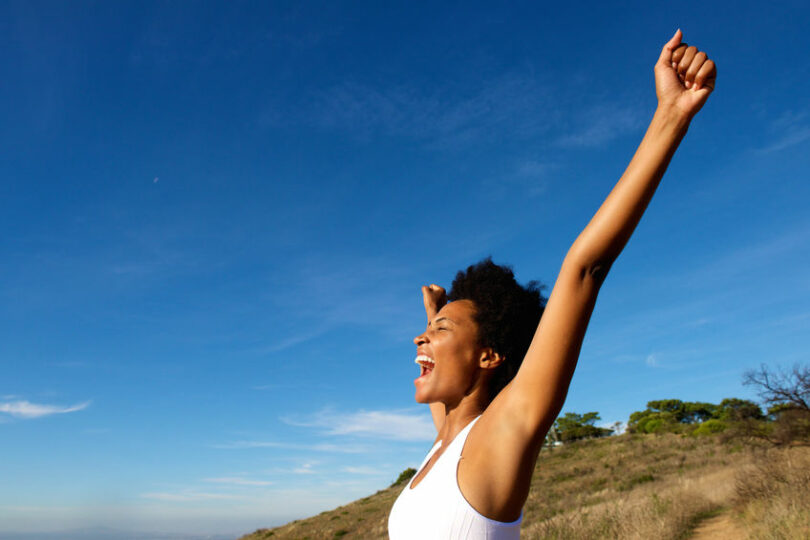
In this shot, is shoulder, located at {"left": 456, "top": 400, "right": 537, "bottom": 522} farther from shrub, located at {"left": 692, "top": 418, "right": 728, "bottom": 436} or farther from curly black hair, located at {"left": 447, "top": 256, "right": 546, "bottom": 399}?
shrub, located at {"left": 692, "top": 418, "right": 728, "bottom": 436}

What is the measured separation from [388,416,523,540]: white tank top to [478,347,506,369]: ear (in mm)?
424

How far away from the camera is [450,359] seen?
6.79 feet

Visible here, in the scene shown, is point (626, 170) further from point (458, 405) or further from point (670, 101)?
point (458, 405)

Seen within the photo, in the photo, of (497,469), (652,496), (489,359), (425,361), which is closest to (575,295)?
(497,469)

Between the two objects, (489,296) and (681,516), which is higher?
(489,296)

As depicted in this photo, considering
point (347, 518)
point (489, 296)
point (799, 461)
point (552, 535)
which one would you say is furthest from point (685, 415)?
point (489, 296)

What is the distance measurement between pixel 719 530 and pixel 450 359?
12.8 meters

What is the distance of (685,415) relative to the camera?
194 ft

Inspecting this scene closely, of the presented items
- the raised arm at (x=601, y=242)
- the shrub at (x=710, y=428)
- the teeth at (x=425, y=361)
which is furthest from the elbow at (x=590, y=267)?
the shrub at (x=710, y=428)

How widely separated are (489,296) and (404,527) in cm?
94

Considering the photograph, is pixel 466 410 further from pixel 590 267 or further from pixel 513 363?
pixel 590 267

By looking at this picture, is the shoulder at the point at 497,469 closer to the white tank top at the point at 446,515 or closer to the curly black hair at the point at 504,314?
the white tank top at the point at 446,515

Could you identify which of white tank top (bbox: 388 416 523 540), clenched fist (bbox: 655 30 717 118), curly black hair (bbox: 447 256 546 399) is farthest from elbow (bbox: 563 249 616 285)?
curly black hair (bbox: 447 256 546 399)

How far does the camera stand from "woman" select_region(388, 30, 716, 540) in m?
1.20
